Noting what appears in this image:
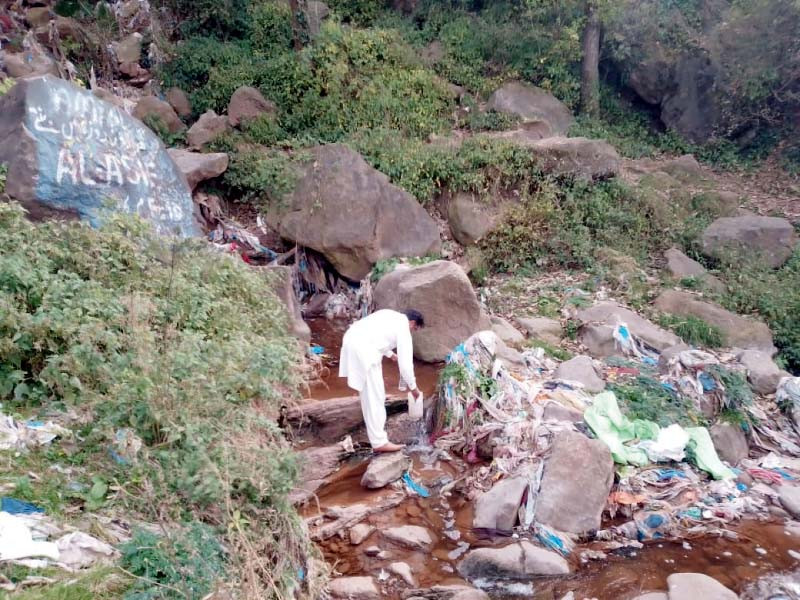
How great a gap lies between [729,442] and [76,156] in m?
7.25

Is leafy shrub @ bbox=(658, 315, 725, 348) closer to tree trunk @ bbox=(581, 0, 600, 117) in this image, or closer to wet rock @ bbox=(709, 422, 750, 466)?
wet rock @ bbox=(709, 422, 750, 466)

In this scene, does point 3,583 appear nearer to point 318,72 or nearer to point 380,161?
point 380,161

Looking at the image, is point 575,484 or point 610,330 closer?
point 575,484

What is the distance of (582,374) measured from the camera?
6984mm

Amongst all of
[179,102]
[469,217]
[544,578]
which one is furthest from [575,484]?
[179,102]

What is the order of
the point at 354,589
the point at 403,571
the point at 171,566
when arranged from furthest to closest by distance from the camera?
1. the point at 403,571
2. the point at 354,589
3. the point at 171,566

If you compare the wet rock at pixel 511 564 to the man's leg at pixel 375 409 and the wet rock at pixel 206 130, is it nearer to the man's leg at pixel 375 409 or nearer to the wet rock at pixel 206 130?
the man's leg at pixel 375 409

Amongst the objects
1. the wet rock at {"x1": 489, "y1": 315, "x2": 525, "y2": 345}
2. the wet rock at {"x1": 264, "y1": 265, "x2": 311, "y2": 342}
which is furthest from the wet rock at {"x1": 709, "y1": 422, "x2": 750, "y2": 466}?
the wet rock at {"x1": 264, "y1": 265, "x2": 311, "y2": 342}

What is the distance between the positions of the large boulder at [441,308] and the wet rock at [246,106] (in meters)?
5.97

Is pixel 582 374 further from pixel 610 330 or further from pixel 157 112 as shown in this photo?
pixel 157 112

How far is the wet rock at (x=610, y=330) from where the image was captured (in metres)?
8.21

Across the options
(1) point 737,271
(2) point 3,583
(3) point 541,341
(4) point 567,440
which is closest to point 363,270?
(3) point 541,341

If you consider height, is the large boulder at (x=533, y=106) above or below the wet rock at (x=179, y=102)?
below

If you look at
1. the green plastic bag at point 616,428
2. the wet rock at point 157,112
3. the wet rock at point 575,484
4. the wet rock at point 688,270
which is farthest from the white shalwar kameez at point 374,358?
the wet rock at point 157,112
